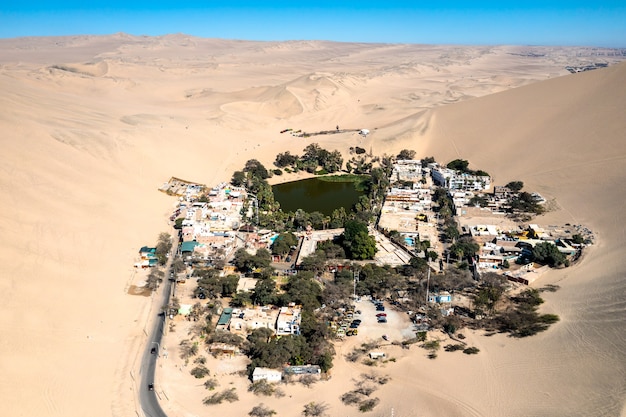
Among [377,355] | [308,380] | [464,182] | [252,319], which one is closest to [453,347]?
[377,355]

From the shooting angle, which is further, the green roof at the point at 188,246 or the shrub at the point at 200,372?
the green roof at the point at 188,246

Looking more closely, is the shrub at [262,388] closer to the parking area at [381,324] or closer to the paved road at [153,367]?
the paved road at [153,367]

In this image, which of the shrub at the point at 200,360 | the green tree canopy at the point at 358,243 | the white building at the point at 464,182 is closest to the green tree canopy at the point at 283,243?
the green tree canopy at the point at 358,243

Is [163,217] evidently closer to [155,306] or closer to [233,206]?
[233,206]

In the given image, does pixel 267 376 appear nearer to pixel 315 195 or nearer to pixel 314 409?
pixel 314 409

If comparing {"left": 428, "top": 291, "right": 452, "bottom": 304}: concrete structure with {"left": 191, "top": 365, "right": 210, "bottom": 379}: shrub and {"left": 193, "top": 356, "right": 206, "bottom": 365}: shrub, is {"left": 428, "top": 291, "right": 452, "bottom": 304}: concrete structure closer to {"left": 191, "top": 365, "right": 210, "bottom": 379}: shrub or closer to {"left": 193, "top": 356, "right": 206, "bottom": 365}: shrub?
{"left": 193, "top": 356, "right": 206, "bottom": 365}: shrub

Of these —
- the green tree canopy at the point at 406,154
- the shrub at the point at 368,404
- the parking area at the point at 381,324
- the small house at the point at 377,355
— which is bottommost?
the shrub at the point at 368,404
